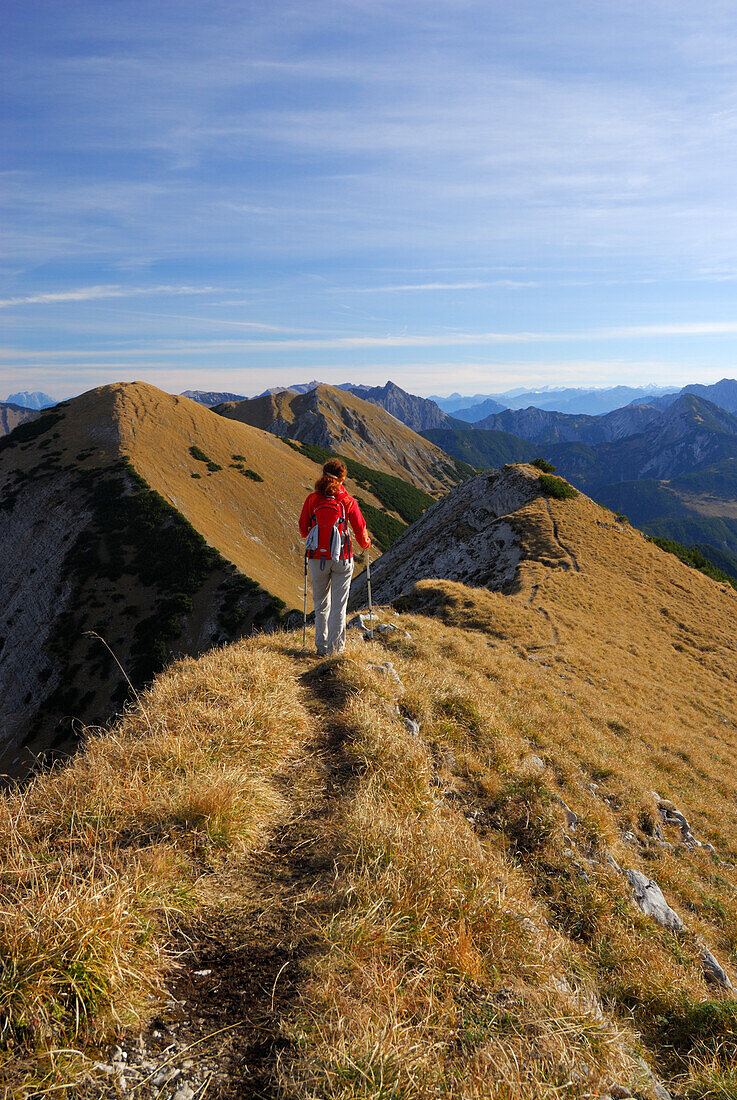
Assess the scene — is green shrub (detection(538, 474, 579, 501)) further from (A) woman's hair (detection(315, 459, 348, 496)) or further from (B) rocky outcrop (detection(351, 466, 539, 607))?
(A) woman's hair (detection(315, 459, 348, 496))

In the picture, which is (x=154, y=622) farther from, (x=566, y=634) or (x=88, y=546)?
(x=566, y=634)

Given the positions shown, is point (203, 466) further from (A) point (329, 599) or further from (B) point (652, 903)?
(B) point (652, 903)

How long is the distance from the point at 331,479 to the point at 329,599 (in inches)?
105

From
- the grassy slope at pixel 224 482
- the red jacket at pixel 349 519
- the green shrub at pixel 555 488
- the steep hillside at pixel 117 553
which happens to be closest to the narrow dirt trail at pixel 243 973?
the red jacket at pixel 349 519

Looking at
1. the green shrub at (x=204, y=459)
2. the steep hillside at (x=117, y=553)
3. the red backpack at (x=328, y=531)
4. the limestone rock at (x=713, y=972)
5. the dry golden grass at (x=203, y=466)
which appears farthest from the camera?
the green shrub at (x=204, y=459)

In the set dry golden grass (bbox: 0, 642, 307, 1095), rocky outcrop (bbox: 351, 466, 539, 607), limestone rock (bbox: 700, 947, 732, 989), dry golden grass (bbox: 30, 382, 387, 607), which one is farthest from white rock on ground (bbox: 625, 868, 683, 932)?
dry golden grass (bbox: 30, 382, 387, 607)

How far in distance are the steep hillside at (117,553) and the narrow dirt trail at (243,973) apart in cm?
5352

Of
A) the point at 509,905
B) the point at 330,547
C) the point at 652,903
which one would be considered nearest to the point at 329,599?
the point at 330,547

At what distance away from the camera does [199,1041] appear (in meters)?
3.00

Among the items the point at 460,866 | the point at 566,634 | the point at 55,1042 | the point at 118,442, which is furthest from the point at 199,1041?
the point at 118,442

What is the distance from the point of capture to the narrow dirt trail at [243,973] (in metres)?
2.77

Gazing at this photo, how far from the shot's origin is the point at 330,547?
10.4 m

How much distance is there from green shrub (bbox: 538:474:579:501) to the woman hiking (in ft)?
133

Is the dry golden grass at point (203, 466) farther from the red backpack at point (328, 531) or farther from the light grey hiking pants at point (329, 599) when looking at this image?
the red backpack at point (328, 531)
